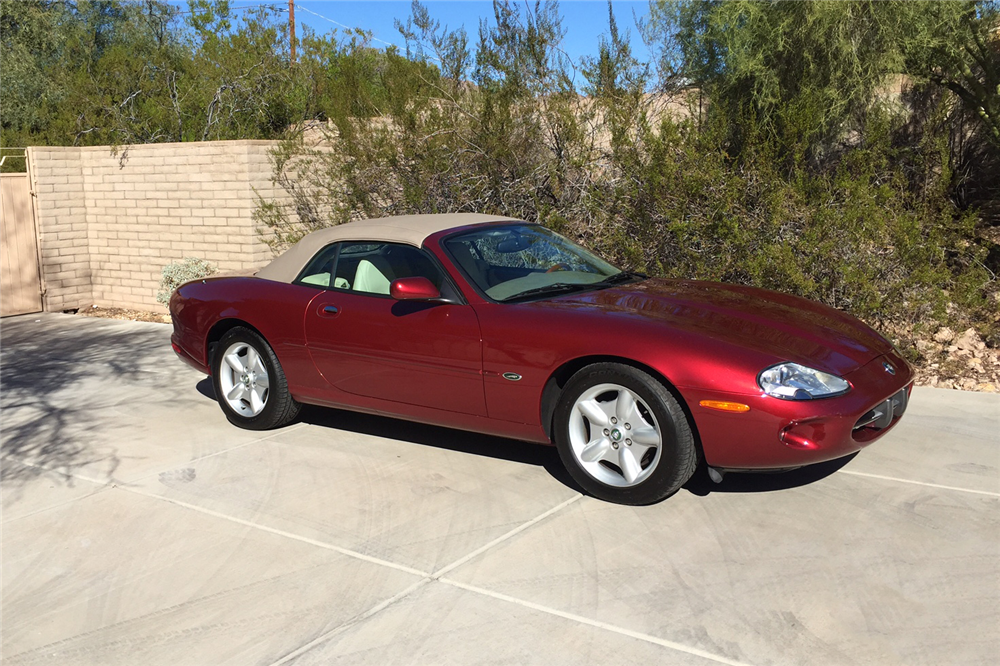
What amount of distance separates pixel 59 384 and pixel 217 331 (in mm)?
2502

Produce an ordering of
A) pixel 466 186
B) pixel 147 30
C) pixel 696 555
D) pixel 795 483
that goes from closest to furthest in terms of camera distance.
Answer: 1. pixel 696 555
2. pixel 795 483
3. pixel 466 186
4. pixel 147 30

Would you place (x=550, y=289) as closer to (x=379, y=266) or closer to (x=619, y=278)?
(x=619, y=278)

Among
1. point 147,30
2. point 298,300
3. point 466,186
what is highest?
point 147,30

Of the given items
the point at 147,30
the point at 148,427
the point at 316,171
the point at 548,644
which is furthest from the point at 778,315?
the point at 147,30

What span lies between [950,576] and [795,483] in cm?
119

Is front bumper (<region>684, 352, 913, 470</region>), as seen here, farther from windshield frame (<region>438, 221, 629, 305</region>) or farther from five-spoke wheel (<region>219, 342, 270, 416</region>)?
five-spoke wheel (<region>219, 342, 270, 416</region>)

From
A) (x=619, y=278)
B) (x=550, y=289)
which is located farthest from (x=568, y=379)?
(x=619, y=278)

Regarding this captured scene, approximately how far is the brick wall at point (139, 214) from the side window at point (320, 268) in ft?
17.5

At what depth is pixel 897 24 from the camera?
903cm

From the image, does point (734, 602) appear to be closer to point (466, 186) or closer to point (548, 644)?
point (548, 644)

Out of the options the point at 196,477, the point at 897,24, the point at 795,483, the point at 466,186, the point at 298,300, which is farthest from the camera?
the point at 466,186

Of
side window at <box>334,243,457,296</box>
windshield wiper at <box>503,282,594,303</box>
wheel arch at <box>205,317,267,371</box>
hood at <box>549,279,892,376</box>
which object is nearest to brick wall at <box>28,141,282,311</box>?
wheel arch at <box>205,317,267,371</box>

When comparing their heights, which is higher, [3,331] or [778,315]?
[778,315]

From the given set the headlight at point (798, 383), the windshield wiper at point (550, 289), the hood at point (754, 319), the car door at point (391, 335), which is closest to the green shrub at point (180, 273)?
the car door at point (391, 335)
